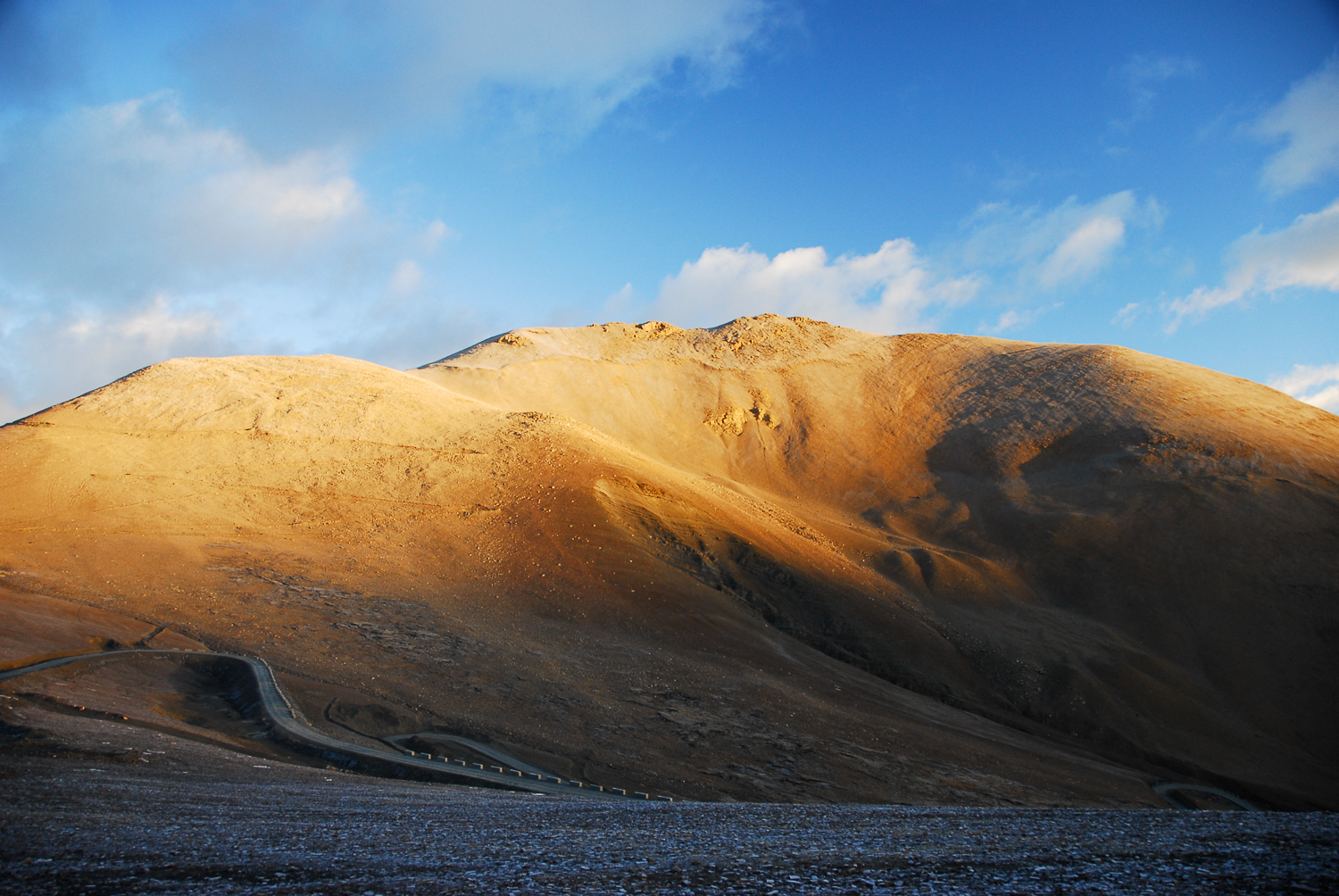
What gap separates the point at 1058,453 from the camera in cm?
4031

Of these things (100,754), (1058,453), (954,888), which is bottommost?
(100,754)

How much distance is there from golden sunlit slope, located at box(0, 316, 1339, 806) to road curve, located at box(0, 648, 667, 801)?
889 millimetres

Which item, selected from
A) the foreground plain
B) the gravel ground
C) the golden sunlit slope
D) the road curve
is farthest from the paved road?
the road curve

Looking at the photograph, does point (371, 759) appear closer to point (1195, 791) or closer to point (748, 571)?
point (748, 571)

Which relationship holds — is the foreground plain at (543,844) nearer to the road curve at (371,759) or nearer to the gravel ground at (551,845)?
the gravel ground at (551,845)

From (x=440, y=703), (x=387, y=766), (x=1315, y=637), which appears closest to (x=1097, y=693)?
(x=1315, y=637)

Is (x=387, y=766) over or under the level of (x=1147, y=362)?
under

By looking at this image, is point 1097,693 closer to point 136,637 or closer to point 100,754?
point 100,754

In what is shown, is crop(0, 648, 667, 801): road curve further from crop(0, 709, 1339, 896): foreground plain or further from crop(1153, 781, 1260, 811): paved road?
crop(1153, 781, 1260, 811): paved road

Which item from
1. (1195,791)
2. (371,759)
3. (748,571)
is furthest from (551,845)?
(1195,791)

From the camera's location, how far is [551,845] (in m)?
6.35

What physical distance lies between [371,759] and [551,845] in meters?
7.14

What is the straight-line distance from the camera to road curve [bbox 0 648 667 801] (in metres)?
11.9

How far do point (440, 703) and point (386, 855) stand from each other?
11.1m
